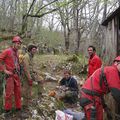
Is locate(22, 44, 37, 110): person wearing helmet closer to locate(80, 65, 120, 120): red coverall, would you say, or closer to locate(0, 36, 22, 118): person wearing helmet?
locate(0, 36, 22, 118): person wearing helmet

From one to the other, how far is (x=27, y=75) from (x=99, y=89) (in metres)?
3.38

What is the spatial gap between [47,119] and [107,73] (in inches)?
141

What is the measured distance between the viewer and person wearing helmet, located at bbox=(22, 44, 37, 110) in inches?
301

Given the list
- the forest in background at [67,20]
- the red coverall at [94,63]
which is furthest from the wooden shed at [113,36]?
the forest in background at [67,20]

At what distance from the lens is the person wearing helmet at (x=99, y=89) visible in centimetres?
445

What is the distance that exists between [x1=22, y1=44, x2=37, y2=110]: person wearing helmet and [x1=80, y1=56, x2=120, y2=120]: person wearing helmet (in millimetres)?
2987

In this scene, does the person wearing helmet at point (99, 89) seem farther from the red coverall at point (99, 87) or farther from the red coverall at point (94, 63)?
the red coverall at point (94, 63)

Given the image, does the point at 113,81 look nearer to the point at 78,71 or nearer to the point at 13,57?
the point at 13,57

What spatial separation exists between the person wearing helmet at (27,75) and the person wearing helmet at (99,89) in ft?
9.80

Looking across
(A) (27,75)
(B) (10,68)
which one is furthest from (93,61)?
(B) (10,68)

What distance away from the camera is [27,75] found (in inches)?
307

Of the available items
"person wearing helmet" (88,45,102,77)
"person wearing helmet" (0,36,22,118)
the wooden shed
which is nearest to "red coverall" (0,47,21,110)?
"person wearing helmet" (0,36,22,118)

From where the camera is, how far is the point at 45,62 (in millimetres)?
15250

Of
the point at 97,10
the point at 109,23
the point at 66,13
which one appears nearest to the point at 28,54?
the point at 109,23
